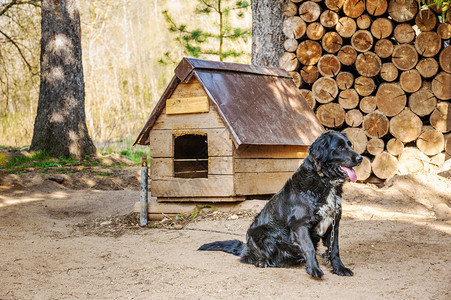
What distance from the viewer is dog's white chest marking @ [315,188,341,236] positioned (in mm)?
3518

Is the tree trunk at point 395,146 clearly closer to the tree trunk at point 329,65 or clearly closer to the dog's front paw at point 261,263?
the tree trunk at point 329,65

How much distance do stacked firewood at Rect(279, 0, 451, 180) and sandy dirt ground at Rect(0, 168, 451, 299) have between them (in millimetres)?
976

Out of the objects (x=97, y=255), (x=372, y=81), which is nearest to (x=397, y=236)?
(x=97, y=255)

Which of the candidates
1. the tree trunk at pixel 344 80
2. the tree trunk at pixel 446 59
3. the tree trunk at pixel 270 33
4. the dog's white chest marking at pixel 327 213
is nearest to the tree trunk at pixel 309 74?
the tree trunk at pixel 344 80

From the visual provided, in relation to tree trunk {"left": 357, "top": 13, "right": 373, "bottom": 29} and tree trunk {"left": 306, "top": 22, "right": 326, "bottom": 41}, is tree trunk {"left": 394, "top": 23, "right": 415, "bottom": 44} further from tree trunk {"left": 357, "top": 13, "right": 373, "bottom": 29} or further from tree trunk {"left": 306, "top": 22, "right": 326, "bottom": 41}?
tree trunk {"left": 306, "top": 22, "right": 326, "bottom": 41}

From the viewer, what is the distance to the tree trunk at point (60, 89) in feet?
32.1

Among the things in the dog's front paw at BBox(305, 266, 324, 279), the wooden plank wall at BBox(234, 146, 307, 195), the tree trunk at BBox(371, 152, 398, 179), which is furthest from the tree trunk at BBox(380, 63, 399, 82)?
the dog's front paw at BBox(305, 266, 324, 279)

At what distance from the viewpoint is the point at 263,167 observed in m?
5.82

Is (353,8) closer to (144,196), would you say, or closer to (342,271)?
(144,196)

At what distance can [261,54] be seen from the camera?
8.16 metres

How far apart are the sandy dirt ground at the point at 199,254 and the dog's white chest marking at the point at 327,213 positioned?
1.14 ft

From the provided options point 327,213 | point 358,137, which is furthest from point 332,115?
point 327,213

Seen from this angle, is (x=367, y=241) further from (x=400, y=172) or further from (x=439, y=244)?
(x=400, y=172)

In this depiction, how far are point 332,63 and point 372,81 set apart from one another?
28.8 inches
